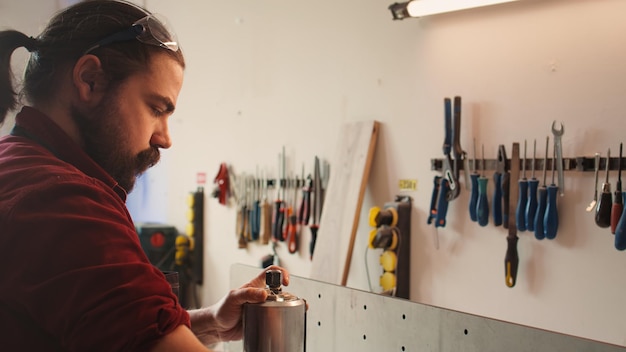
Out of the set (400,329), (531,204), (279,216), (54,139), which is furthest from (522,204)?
(54,139)

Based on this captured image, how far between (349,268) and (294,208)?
0.51 m

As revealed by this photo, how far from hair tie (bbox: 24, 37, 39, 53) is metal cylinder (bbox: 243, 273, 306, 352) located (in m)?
0.56

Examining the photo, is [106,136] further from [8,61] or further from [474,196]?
[474,196]

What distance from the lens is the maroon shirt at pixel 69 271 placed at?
58cm

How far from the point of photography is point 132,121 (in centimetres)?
80

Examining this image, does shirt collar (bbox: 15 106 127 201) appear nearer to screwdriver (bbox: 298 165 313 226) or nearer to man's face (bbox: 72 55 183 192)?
man's face (bbox: 72 55 183 192)

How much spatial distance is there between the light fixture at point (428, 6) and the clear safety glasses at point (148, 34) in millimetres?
1282

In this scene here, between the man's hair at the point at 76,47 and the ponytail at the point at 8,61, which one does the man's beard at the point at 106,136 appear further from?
the ponytail at the point at 8,61

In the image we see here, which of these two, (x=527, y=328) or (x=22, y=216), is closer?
(x=22, y=216)

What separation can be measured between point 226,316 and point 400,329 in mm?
359

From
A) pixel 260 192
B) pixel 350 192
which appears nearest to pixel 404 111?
pixel 350 192

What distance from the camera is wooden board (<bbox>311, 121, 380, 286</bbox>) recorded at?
7.35ft

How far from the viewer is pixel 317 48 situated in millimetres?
2588

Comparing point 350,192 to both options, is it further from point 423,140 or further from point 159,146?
point 159,146
